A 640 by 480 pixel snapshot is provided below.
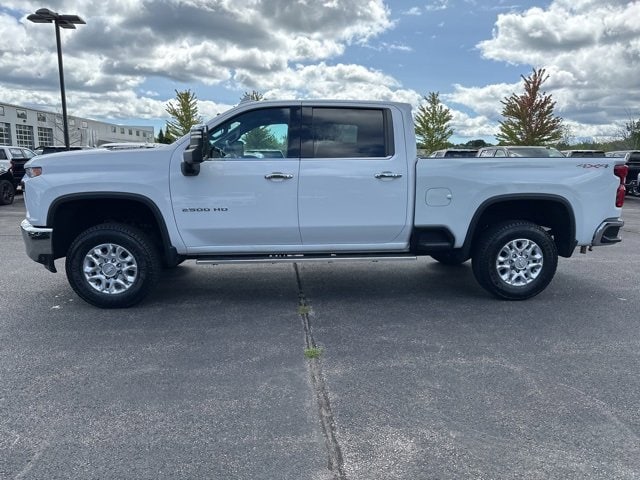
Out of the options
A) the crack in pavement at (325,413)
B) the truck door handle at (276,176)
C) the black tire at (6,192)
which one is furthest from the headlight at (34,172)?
the black tire at (6,192)

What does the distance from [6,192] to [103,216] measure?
41.5 feet

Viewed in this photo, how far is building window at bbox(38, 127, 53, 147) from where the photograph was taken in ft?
202

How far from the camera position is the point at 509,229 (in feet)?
16.9

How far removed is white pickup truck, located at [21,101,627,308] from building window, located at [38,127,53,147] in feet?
216

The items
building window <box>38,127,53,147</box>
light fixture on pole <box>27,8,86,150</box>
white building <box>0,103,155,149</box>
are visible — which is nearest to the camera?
light fixture on pole <box>27,8,86,150</box>

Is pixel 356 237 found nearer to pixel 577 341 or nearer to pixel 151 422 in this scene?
pixel 577 341

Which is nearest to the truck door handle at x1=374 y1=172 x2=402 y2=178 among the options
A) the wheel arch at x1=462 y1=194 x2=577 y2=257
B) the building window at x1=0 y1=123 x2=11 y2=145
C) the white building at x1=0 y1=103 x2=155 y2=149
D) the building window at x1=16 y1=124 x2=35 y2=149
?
the wheel arch at x1=462 y1=194 x2=577 y2=257

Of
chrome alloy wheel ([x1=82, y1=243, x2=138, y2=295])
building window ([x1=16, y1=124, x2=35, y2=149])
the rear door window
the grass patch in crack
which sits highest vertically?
building window ([x1=16, y1=124, x2=35, y2=149])

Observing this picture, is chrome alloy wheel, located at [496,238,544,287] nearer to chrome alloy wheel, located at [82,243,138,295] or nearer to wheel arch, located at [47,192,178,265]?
wheel arch, located at [47,192,178,265]

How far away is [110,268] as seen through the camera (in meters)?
4.90

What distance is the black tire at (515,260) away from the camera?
16.9ft

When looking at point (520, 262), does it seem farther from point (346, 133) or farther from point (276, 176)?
point (276, 176)

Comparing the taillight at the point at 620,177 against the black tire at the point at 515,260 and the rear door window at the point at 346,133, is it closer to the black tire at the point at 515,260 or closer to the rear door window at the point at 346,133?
the black tire at the point at 515,260

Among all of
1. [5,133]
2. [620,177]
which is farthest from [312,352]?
[5,133]
